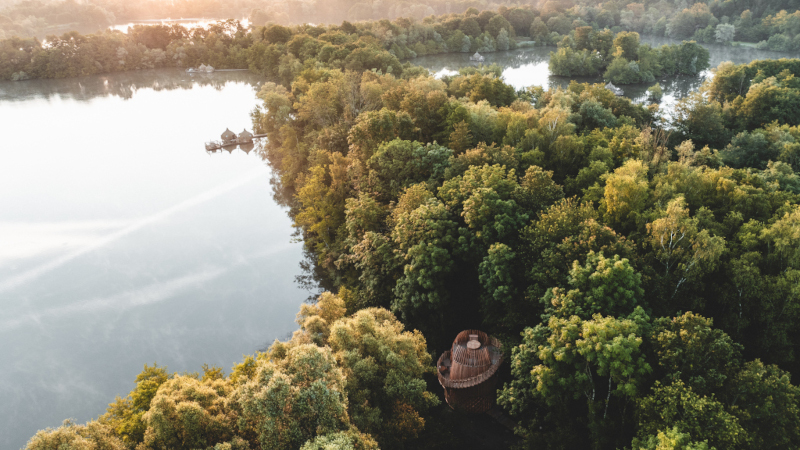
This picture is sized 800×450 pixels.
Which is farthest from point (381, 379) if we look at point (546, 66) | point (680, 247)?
point (546, 66)

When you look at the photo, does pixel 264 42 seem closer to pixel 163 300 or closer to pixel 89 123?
pixel 89 123

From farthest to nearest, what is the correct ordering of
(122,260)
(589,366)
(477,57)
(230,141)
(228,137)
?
(477,57), (230,141), (228,137), (122,260), (589,366)

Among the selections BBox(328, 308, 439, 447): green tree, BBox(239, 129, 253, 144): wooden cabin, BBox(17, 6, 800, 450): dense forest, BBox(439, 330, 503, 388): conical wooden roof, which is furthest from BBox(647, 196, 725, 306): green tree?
BBox(239, 129, 253, 144): wooden cabin

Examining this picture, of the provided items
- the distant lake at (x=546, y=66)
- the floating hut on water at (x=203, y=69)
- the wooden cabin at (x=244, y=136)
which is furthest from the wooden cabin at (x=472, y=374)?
the floating hut on water at (x=203, y=69)

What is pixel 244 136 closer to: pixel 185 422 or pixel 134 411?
pixel 134 411

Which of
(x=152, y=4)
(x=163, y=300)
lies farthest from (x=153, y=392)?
(x=152, y=4)

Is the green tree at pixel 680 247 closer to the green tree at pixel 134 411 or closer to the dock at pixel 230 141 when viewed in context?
the green tree at pixel 134 411
